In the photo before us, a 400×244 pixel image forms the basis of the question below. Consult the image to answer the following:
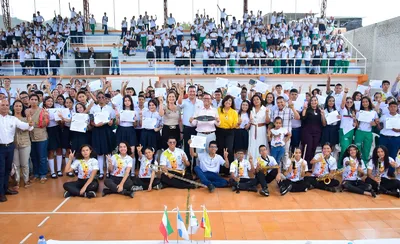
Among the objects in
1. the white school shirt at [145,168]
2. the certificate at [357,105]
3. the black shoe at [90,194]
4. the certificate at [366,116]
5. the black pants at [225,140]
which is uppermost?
the certificate at [357,105]

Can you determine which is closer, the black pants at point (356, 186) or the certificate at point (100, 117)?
the black pants at point (356, 186)

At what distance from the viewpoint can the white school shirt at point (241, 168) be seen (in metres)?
5.94

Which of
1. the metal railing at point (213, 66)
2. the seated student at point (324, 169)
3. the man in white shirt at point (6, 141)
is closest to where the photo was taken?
the man in white shirt at point (6, 141)

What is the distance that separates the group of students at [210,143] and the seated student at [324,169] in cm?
2

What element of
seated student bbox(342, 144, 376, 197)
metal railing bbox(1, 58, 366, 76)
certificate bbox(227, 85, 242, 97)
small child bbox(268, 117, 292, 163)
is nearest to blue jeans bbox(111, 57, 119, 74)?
metal railing bbox(1, 58, 366, 76)

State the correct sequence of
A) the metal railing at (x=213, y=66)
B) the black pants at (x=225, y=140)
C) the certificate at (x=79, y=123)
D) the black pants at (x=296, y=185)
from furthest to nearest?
the metal railing at (x=213, y=66)
the black pants at (x=225, y=140)
the certificate at (x=79, y=123)
the black pants at (x=296, y=185)

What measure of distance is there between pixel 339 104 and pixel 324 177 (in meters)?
2.17

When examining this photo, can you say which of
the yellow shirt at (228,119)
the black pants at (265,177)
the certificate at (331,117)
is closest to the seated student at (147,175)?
the yellow shirt at (228,119)

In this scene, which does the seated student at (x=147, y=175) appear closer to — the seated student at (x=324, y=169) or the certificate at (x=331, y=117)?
the seated student at (x=324, y=169)

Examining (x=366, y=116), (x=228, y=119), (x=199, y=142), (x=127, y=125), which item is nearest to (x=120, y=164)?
(x=127, y=125)

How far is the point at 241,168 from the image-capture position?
5.96 m

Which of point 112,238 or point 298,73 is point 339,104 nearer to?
point 112,238

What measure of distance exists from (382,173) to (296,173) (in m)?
1.50

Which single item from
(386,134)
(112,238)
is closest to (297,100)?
(386,134)
